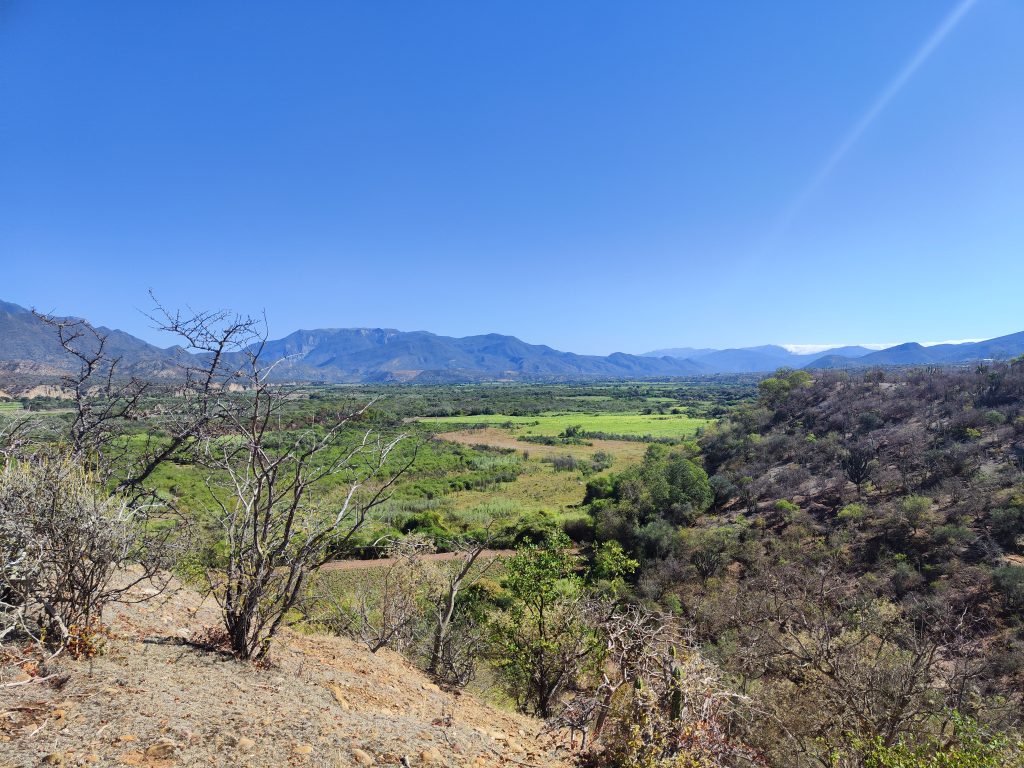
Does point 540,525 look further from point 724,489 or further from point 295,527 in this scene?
point 295,527

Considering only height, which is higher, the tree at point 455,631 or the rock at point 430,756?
the rock at point 430,756

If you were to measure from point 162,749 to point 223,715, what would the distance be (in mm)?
767

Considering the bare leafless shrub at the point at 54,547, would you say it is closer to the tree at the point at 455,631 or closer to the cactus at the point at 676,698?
the tree at the point at 455,631

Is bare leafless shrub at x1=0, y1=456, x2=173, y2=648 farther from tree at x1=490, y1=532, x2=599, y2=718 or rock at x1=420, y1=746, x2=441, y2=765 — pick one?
tree at x1=490, y1=532, x2=599, y2=718

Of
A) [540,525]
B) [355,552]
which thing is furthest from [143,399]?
[540,525]

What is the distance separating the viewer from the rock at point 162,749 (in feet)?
13.2

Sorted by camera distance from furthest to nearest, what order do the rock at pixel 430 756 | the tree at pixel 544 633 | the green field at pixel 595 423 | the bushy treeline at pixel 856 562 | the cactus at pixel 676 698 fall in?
the green field at pixel 595 423, the tree at pixel 544 633, the bushy treeline at pixel 856 562, the cactus at pixel 676 698, the rock at pixel 430 756

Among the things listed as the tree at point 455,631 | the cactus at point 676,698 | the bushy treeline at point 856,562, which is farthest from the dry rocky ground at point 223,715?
the bushy treeline at point 856,562

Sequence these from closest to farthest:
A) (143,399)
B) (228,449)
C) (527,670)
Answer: (228,449), (143,399), (527,670)

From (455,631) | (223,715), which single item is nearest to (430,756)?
(223,715)

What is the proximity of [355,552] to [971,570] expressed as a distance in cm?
3300

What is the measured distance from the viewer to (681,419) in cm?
10375

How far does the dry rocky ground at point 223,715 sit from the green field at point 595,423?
7582 cm

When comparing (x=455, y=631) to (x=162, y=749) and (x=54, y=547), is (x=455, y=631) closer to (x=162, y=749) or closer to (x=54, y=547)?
(x=162, y=749)
